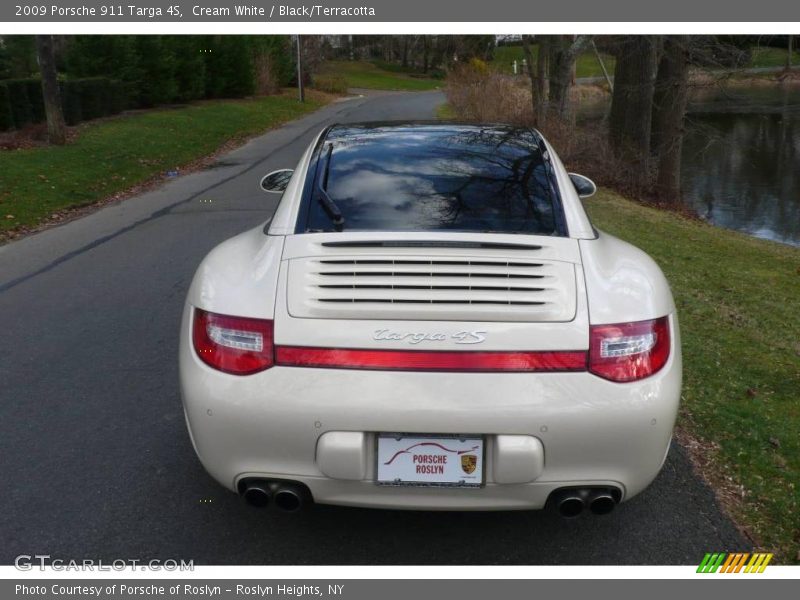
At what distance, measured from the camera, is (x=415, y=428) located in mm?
2686

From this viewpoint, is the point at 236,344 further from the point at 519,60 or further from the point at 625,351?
the point at 519,60

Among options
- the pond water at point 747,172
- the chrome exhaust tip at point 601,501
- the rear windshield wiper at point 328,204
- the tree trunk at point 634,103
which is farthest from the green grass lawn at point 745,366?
the tree trunk at point 634,103

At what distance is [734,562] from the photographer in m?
3.12

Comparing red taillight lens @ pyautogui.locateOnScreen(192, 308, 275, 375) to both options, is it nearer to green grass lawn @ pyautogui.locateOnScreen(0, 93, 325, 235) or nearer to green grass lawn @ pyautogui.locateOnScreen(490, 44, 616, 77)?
green grass lawn @ pyautogui.locateOnScreen(0, 93, 325, 235)

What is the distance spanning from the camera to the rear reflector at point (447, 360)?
274 centimetres

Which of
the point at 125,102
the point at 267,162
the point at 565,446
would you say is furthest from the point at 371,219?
the point at 125,102

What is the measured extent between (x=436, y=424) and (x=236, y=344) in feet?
2.56

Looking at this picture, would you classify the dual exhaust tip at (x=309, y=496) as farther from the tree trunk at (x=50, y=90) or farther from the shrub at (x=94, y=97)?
the shrub at (x=94, y=97)

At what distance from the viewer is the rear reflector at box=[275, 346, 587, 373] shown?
2736 mm

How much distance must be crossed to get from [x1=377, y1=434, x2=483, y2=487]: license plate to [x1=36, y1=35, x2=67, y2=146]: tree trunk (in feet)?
57.4

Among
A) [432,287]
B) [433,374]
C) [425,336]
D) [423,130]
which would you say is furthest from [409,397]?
[423,130]

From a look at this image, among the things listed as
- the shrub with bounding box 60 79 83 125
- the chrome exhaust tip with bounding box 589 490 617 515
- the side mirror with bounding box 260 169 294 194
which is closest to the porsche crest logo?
the chrome exhaust tip with bounding box 589 490 617 515

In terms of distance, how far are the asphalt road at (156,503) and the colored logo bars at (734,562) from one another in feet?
0.15

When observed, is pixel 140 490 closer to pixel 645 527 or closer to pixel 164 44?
pixel 645 527
